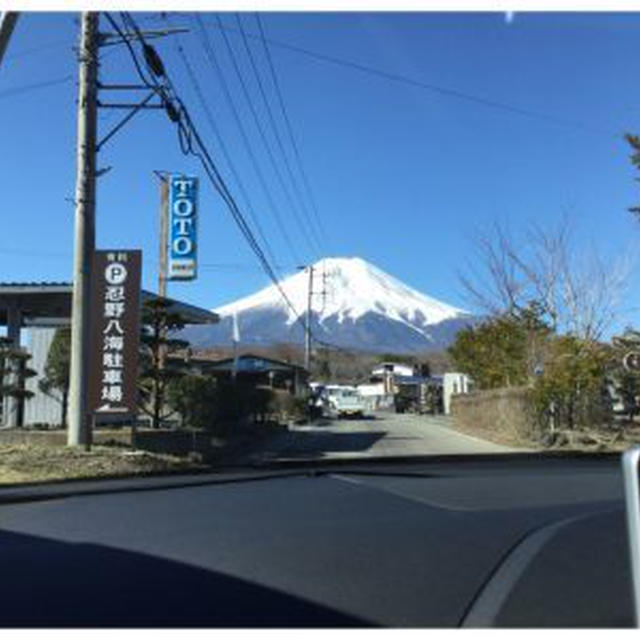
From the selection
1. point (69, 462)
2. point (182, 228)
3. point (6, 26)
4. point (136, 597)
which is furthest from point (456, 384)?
point (136, 597)

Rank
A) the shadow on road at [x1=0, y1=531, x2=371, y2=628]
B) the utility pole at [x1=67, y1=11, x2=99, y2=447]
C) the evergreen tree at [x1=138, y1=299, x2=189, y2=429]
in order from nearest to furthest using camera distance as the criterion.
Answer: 1. the shadow on road at [x1=0, y1=531, x2=371, y2=628]
2. the utility pole at [x1=67, y1=11, x2=99, y2=447]
3. the evergreen tree at [x1=138, y1=299, x2=189, y2=429]

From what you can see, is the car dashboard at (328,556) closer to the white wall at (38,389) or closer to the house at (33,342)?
the house at (33,342)

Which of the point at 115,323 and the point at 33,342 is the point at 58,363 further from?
the point at 115,323

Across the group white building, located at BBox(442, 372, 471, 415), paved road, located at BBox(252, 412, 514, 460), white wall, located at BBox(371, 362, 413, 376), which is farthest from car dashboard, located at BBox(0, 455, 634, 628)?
white wall, located at BBox(371, 362, 413, 376)

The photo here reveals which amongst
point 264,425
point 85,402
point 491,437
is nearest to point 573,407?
point 491,437

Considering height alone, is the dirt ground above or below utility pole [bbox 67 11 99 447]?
below

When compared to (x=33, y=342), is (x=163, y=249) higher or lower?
higher

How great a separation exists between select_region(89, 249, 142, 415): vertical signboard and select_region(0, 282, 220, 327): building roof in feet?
18.0

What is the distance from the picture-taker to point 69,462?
16109 millimetres

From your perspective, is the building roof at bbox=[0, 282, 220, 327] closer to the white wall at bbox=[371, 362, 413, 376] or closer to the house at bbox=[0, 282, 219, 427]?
the house at bbox=[0, 282, 219, 427]

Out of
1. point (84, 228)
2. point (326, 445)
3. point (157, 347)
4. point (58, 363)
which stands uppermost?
point (84, 228)

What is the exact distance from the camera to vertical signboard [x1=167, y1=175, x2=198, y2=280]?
27688 mm

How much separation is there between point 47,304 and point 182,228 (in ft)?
15.9

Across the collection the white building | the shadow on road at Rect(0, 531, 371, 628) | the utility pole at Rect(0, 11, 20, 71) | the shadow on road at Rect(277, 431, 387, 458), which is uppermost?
the utility pole at Rect(0, 11, 20, 71)
